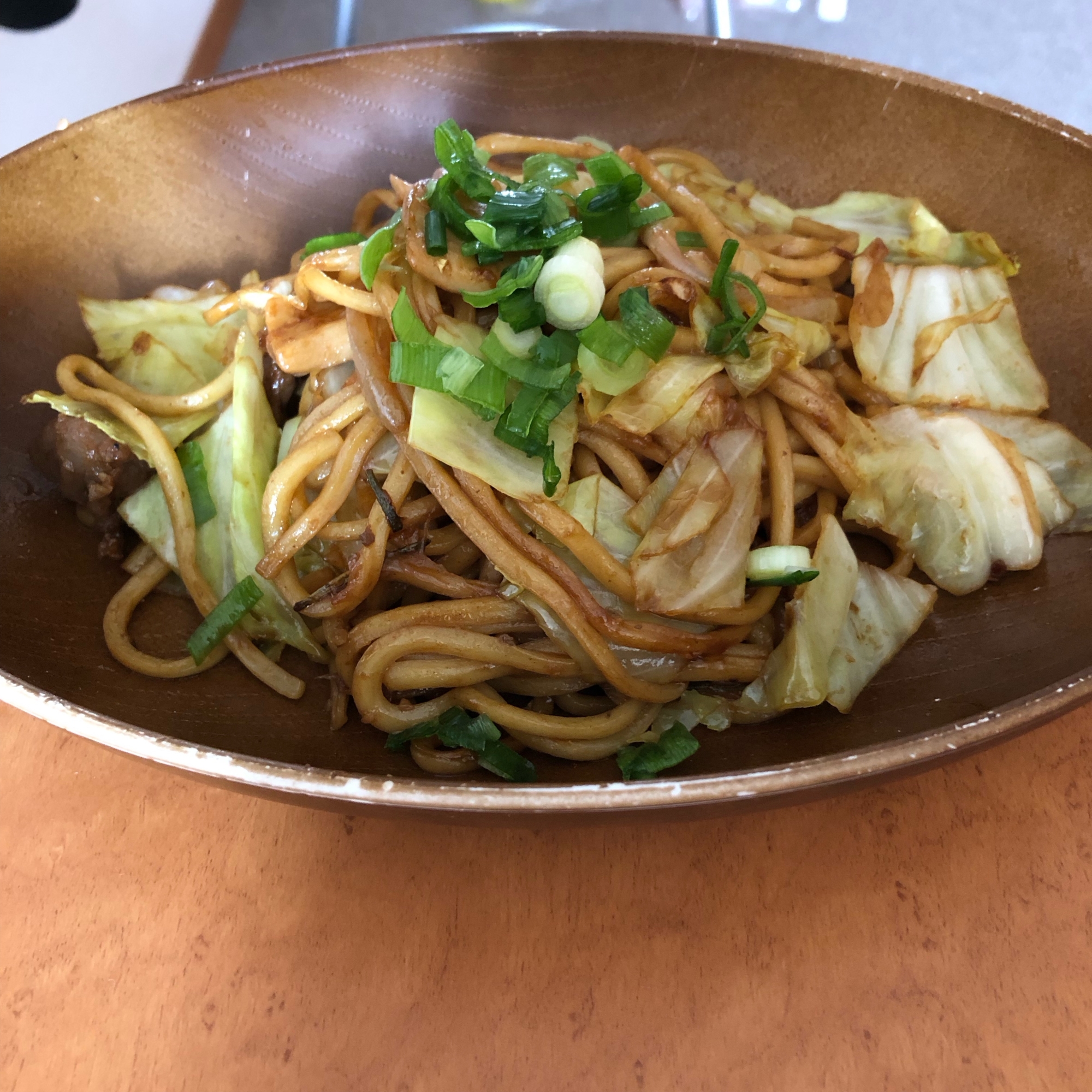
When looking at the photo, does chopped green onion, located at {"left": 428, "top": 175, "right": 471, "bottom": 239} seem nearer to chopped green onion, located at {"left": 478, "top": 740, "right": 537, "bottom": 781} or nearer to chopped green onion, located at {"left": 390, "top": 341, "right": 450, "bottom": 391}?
chopped green onion, located at {"left": 390, "top": 341, "right": 450, "bottom": 391}

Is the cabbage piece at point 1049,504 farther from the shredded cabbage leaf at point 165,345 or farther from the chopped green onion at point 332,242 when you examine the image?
the shredded cabbage leaf at point 165,345

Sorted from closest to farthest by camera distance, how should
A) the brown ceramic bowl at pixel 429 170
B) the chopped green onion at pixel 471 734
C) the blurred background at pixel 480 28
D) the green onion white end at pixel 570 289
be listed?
the brown ceramic bowl at pixel 429 170
the green onion white end at pixel 570 289
the chopped green onion at pixel 471 734
the blurred background at pixel 480 28

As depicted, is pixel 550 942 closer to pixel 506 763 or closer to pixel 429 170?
pixel 506 763

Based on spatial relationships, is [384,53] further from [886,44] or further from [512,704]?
[886,44]

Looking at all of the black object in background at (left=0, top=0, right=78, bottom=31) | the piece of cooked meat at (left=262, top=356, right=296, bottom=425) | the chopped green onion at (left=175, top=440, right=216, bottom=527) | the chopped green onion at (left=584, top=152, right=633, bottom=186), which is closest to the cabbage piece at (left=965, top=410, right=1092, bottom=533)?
the chopped green onion at (left=584, top=152, right=633, bottom=186)

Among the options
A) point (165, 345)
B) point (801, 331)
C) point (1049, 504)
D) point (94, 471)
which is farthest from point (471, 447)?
point (1049, 504)

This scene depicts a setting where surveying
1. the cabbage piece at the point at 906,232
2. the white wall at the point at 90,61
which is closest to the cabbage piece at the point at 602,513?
the cabbage piece at the point at 906,232

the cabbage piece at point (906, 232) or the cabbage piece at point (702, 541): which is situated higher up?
the cabbage piece at point (906, 232)
